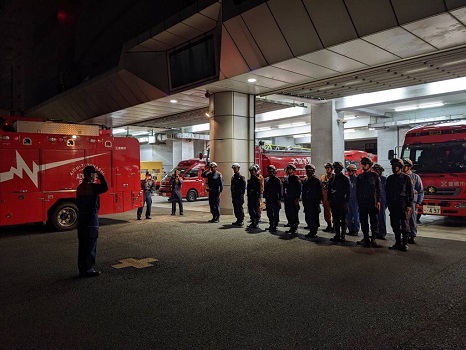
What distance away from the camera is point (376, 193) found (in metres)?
8.00

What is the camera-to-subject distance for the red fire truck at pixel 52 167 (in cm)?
1001

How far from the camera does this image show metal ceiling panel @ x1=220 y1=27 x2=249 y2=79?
11.3 m

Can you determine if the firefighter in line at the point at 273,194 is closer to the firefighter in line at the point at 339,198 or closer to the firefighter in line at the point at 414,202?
the firefighter in line at the point at 339,198

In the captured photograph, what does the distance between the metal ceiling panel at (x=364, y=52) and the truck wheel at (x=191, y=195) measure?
12506 millimetres

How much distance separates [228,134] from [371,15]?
23.4ft

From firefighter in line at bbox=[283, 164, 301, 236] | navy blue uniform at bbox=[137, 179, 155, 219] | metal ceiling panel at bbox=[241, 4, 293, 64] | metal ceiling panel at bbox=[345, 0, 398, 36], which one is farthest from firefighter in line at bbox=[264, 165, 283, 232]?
navy blue uniform at bbox=[137, 179, 155, 219]

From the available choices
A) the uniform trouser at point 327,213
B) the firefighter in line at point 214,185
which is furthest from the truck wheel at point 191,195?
the uniform trouser at point 327,213

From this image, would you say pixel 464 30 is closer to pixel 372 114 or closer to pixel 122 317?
pixel 122 317

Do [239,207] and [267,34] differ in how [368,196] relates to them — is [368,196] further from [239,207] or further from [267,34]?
[267,34]

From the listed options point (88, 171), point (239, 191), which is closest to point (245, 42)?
point (239, 191)

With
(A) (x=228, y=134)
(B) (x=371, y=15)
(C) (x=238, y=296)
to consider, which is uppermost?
(B) (x=371, y=15)

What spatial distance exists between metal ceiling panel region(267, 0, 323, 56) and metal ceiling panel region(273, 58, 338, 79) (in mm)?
605

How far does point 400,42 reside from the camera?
9.11 meters

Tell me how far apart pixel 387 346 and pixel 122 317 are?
119 inches
